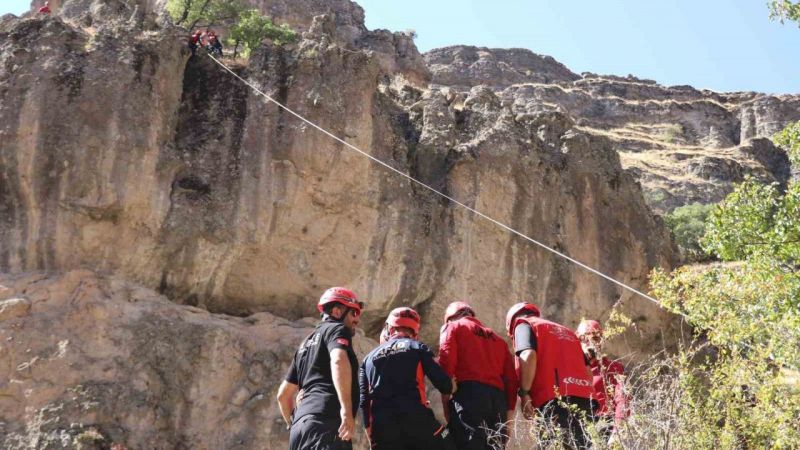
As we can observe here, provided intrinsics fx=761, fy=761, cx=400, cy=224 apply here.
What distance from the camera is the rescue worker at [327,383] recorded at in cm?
543

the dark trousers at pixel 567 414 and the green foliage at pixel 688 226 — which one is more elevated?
the green foliage at pixel 688 226

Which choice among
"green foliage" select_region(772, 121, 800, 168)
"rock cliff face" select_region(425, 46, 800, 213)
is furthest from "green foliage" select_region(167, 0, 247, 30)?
"rock cliff face" select_region(425, 46, 800, 213)

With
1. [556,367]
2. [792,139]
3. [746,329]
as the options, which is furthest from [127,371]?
[792,139]

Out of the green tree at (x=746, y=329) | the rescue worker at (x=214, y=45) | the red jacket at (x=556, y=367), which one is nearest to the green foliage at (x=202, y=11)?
the rescue worker at (x=214, y=45)

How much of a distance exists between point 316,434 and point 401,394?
2.40 feet

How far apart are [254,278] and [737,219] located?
7.01 meters

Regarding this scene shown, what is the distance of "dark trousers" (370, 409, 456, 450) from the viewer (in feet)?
18.4

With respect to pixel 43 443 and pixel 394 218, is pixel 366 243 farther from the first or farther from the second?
pixel 43 443

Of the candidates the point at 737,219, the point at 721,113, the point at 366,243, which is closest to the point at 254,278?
the point at 366,243

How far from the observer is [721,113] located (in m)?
56.2

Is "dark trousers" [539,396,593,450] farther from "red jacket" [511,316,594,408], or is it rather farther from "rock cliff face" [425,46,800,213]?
"rock cliff face" [425,46,800,213]

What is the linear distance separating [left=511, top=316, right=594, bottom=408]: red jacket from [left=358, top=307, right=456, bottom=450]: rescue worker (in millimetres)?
786

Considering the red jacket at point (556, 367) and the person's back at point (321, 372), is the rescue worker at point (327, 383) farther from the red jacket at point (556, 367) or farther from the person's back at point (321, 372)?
the red jacket at point (556, 367)

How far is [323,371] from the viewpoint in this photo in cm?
575
